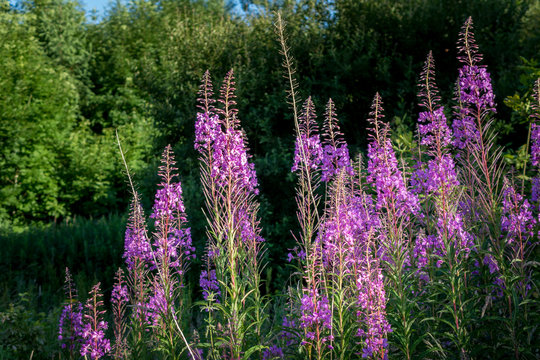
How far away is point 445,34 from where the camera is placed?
8.52 metres

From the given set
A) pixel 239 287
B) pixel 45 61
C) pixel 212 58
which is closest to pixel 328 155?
pixel 239 287

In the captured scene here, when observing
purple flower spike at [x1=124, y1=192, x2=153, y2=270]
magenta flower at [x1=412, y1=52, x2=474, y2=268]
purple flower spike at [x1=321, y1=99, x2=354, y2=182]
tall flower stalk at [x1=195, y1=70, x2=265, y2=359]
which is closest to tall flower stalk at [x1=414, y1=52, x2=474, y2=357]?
magenta flower at [x1=412, y1=52, x2=474, y2=268]

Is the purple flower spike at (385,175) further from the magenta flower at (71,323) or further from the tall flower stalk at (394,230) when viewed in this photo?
the magenta flower at (71,323)

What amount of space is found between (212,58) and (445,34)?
166 inches

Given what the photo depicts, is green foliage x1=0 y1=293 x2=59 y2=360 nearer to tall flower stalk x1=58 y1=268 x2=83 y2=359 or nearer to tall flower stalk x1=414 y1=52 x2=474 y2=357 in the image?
tall flower stalk x1=58 y1=268 x2=83 y2=359

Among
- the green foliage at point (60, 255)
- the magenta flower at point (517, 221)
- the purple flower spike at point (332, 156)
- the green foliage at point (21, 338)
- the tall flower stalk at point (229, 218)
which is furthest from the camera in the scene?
the green foliage at point (60, 255)

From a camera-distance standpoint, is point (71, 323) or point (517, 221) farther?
point (71, 323)

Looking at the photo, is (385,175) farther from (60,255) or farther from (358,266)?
(60,255)

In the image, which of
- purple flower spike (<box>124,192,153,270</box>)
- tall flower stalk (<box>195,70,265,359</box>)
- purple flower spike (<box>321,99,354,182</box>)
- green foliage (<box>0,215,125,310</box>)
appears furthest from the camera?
green foliage (<box>0,215,125,310</box>)

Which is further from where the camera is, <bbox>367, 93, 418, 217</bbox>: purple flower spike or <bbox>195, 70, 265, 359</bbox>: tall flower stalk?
<bbox>367, 93, 418, 217</bbox>: purple flower spike

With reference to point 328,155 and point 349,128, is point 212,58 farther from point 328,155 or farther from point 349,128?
point 328,155

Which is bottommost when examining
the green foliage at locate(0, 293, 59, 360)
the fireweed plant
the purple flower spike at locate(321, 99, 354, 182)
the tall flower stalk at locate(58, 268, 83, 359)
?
the green foliage at locate(0, 293, 59, 360)

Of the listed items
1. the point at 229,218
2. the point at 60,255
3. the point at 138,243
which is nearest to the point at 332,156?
the point at 229,218

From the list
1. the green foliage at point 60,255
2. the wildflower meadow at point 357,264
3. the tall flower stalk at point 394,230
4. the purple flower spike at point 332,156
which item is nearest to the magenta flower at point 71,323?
the wildflower meadow at point 357,264
